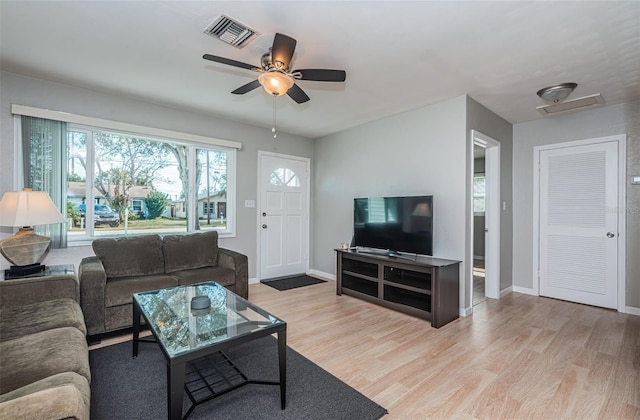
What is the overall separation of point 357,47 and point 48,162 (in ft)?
10.7

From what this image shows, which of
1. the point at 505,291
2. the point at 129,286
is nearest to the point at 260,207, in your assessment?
the point at 129,286

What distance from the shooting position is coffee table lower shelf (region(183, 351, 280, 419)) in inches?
70.9

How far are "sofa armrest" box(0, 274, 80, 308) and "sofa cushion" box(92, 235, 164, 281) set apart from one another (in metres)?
0.57

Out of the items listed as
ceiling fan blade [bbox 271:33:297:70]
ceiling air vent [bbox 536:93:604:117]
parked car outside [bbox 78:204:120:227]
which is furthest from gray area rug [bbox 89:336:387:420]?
ceiling air vent [bbox 536:93:604:117]

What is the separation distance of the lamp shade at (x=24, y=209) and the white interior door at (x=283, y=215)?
2.62 metres

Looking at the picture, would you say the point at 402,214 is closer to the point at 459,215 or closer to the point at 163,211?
the point at 459,215

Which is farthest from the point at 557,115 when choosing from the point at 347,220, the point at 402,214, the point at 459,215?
the point at 347,220

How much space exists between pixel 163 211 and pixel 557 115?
5.34 meters

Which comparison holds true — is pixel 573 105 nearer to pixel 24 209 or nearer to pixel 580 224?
pixel 580 224

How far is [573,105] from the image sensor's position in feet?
11.1

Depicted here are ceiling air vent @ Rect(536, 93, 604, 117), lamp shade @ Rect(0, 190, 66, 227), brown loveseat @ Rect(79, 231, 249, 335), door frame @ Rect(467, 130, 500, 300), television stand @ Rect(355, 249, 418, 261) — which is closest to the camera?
lamp shade @ Rect(0, 190, 66, 227)

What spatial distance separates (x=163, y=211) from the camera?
3926mm

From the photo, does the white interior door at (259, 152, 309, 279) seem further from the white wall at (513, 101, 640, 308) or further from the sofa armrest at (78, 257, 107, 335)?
the white wall at (513, 101, 640, 308)

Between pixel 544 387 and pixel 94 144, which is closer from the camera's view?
pixel 544 387
